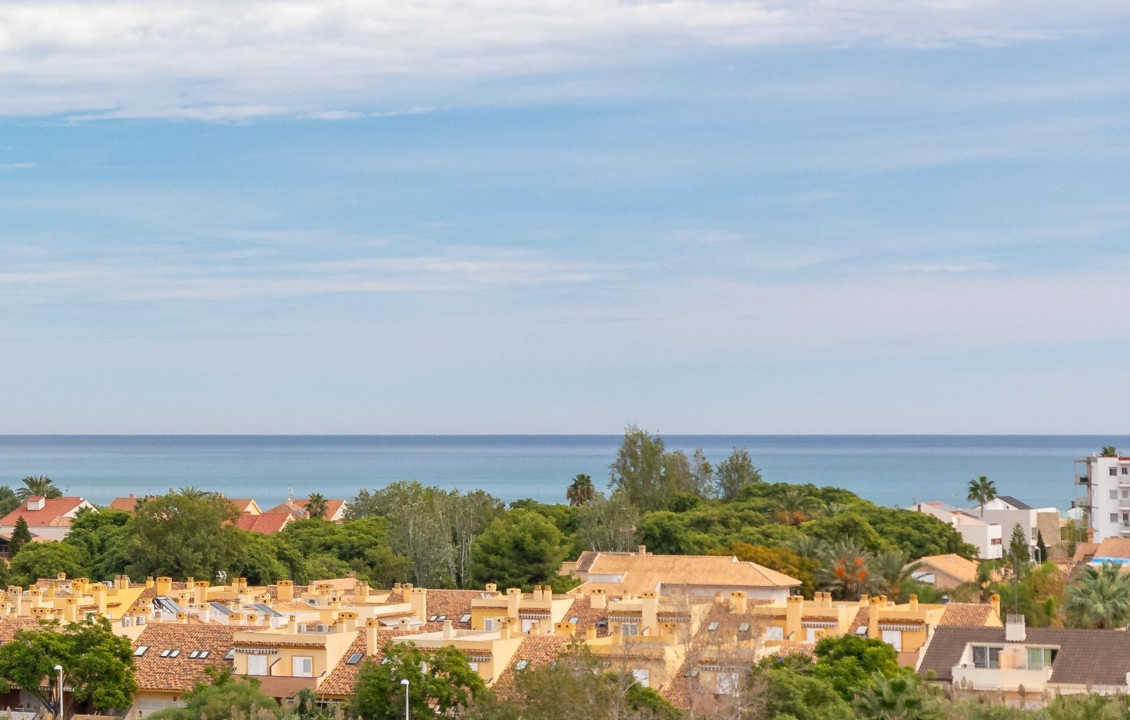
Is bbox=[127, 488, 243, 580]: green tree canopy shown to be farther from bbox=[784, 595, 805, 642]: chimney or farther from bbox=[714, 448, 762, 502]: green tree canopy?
bbox=[714, 448, 762, 502]: green tree canopy

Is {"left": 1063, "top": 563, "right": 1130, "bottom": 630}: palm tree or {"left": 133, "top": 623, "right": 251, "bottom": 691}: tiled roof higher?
{"left": 1063, "top": 563, "right": 1130, "bottom": 630}: palm tree

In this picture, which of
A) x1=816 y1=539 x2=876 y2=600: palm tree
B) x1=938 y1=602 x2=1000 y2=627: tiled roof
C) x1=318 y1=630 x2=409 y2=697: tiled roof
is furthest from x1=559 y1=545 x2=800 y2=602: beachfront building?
x1=318 y1=630 x2=409 y2=697: tiled roof

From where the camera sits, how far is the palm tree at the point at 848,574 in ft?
206

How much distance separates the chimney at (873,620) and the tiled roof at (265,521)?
218 feet

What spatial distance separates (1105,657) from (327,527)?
47.4m

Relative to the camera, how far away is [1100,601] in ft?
183

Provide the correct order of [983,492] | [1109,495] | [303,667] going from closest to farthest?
[303,667]
[1109,495]
[983,492]

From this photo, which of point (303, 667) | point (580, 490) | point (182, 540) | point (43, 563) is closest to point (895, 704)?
point (303, 667)

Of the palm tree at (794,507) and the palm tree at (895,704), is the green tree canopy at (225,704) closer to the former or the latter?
the palm tree at (895,704)

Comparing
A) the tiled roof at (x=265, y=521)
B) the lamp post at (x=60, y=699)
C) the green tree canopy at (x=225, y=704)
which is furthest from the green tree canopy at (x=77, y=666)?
the tiled roof at (x=265, y=521)

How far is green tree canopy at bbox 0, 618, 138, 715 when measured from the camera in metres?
44.1

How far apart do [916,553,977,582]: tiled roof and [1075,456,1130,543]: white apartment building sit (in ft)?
123

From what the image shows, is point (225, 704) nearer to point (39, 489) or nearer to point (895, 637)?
point (895, 637)

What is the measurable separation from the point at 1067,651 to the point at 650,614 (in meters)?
11.4
